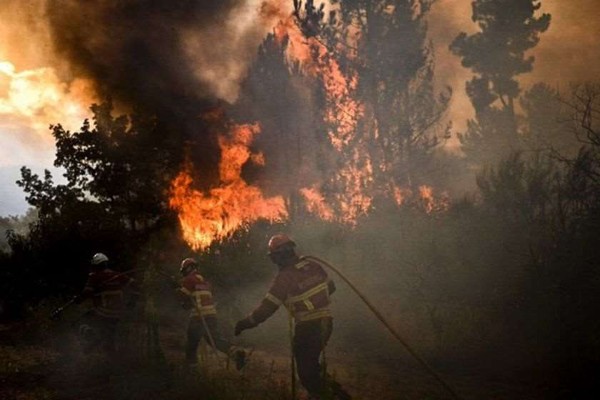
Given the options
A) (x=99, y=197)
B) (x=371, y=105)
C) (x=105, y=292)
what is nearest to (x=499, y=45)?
(x=371, y=105)

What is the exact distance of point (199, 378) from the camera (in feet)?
24.8

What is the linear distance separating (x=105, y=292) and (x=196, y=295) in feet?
6.51

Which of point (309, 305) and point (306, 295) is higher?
point (306, 295)

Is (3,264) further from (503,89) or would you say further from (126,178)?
(503,89)

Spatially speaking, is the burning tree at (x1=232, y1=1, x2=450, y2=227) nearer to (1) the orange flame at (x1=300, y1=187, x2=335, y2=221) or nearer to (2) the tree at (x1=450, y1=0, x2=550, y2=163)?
(1) the orange flame at (x1=300, y1=187, x2=335, y2=221)

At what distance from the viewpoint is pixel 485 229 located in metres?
12.8

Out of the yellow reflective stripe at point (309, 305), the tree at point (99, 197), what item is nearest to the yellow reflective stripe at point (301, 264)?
the yellow reflective stripe at point (309, 305)

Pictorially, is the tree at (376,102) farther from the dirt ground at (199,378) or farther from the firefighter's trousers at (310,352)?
the firefighter's trousers at (310,352)

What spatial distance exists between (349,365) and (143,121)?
16.2m

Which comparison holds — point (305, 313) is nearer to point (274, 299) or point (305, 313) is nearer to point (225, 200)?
point (274, 299)

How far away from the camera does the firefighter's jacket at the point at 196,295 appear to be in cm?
838

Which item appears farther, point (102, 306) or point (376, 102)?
point (376, 102)

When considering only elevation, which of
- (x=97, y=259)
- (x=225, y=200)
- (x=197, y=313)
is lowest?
(x=197, y=313)

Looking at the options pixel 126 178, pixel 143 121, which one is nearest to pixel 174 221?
pixel 126 178
